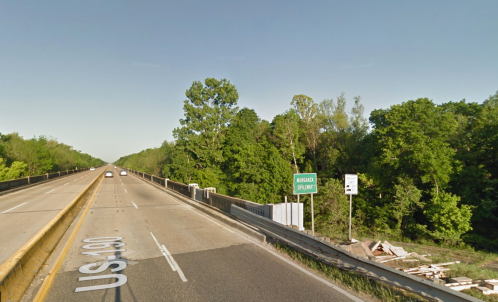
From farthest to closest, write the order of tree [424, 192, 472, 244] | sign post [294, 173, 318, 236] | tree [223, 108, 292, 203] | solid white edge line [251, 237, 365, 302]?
tree [223, 108, 292, 203]
tree [424, 192, 472, 244]
sign post [294, 173, 318, 236]
solid white edge line [251, 237, 365, 302]

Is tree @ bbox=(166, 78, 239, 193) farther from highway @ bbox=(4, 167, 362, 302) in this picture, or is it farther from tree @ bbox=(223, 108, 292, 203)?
highway @ bbox=(4, 167, 362, 302)

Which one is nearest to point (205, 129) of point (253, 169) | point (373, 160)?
point (253, 169)

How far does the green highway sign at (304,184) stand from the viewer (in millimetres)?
10138

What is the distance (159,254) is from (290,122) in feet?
125

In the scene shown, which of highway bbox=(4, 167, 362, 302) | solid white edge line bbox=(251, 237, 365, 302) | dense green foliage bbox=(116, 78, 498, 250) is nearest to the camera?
solid white edge line bbox=(251, 237, 365, 302)

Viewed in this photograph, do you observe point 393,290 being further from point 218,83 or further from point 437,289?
point 218,83

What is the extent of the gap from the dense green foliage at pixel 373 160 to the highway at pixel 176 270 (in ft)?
76.8

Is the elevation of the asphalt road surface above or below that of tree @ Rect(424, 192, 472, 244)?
above

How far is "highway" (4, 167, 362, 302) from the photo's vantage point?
5.13 metres

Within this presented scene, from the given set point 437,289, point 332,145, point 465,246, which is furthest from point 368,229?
point 437,289

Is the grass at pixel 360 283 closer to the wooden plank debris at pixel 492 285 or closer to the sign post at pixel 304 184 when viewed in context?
the wooden plank debris at pixel 492 285

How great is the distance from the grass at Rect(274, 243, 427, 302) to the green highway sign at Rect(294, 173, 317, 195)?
328cm

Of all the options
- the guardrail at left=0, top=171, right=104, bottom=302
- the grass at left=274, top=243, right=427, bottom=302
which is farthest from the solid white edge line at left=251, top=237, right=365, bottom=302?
the guardrail at left=0, top=171, right=104, bottom=302

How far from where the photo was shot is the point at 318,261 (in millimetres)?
6859
